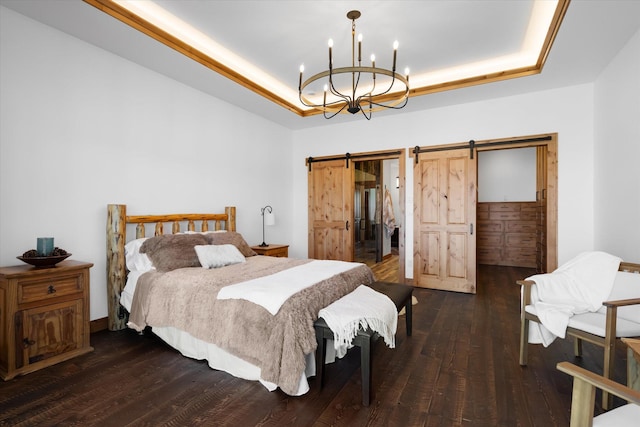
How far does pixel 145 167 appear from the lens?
348cm

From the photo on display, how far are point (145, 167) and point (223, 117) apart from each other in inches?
57.3

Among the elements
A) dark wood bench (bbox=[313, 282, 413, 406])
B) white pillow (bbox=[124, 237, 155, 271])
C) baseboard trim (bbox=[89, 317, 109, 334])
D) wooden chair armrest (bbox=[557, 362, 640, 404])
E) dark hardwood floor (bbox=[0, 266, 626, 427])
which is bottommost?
dark hardwood floor (bbox=[0, 266, 626, 427])

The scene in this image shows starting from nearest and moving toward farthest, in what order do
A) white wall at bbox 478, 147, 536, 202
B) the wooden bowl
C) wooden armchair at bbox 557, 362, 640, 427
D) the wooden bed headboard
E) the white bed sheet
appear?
wooden armchair at bbox 557, 362, 640, 427, the white bed sheet, the wooden bowl, the wooden bed headboard, white wall at bbox 478, 147, 536, 202

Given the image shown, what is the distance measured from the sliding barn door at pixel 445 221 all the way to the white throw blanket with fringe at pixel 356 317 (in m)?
2.68

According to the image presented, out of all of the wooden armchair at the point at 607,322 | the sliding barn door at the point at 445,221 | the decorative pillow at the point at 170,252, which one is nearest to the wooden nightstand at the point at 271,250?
the decorative pillow at the point at 170,252

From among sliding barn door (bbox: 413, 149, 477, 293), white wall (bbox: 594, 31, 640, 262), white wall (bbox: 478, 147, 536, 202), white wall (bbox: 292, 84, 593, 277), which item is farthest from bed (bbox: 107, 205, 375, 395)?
white wall (bbox: 478, 147, 536, 202)

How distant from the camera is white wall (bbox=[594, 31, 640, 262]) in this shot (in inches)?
111

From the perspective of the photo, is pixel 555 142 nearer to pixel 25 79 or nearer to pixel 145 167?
pixel 145 167

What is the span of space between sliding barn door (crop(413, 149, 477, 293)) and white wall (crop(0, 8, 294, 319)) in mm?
3114

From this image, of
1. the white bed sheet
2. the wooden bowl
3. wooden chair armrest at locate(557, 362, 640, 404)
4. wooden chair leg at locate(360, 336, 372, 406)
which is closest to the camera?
wooden chair armrest at locate(557, 362, 640, 404)

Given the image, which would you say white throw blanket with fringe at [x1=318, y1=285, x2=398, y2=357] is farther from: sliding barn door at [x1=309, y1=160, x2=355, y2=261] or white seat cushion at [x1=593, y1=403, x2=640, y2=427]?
sliding barn door at [x1=309, y1=160, x2=355, y2=261]

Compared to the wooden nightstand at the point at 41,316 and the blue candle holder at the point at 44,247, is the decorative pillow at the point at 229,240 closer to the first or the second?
the wooden nightstand at the point at 41,316

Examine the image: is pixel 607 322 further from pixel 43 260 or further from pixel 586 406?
pixel 43 260

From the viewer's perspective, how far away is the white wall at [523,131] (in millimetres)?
3939
